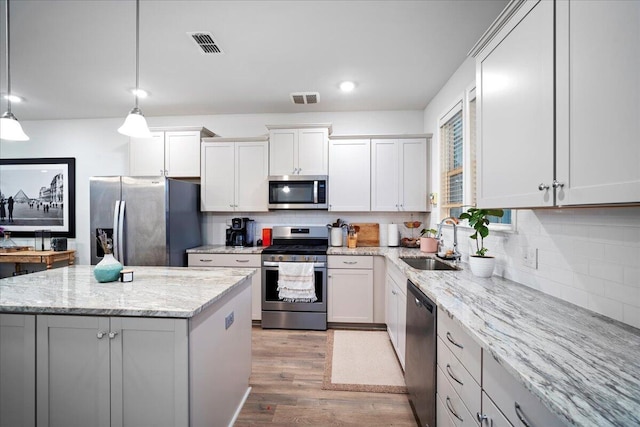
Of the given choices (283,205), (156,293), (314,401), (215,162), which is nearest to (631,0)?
(156,293)

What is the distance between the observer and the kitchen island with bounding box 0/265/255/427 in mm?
1247

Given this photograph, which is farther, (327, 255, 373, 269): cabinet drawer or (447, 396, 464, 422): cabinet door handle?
(327, 255, 373, 269): cabinet drawer

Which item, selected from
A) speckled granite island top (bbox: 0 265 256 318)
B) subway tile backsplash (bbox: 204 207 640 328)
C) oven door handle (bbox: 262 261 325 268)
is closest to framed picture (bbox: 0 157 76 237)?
speckled granite island top (bbox: 0 265 256 318)

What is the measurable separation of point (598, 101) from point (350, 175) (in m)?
2.66

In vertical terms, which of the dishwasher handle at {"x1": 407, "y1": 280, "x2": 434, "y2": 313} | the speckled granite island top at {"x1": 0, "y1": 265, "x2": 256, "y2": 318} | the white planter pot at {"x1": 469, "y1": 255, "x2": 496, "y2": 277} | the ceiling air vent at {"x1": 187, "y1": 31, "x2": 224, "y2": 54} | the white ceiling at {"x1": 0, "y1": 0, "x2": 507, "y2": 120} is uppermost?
the white ceiling at {"x1": 0, "y1": 0, "x2": 507, "y2": 120}

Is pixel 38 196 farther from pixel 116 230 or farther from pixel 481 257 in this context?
pixel 481 257

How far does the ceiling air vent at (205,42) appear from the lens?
2.12 m

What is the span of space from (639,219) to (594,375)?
2.18ft

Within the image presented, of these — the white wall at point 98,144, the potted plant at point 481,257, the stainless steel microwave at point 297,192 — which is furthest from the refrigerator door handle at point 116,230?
the potted plant at point 481,257

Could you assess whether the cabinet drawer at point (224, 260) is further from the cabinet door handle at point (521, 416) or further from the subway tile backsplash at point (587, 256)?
the cabinet door handle at point (521, 416)

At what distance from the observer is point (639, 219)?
1028 millimetres

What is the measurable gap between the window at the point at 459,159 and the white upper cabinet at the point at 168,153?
9.71 feet

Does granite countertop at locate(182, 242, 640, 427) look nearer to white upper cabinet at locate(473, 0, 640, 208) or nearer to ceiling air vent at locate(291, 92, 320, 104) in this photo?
white upper cabinet at locate(473, 0, 640, 208)

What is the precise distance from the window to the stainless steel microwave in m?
1.38
